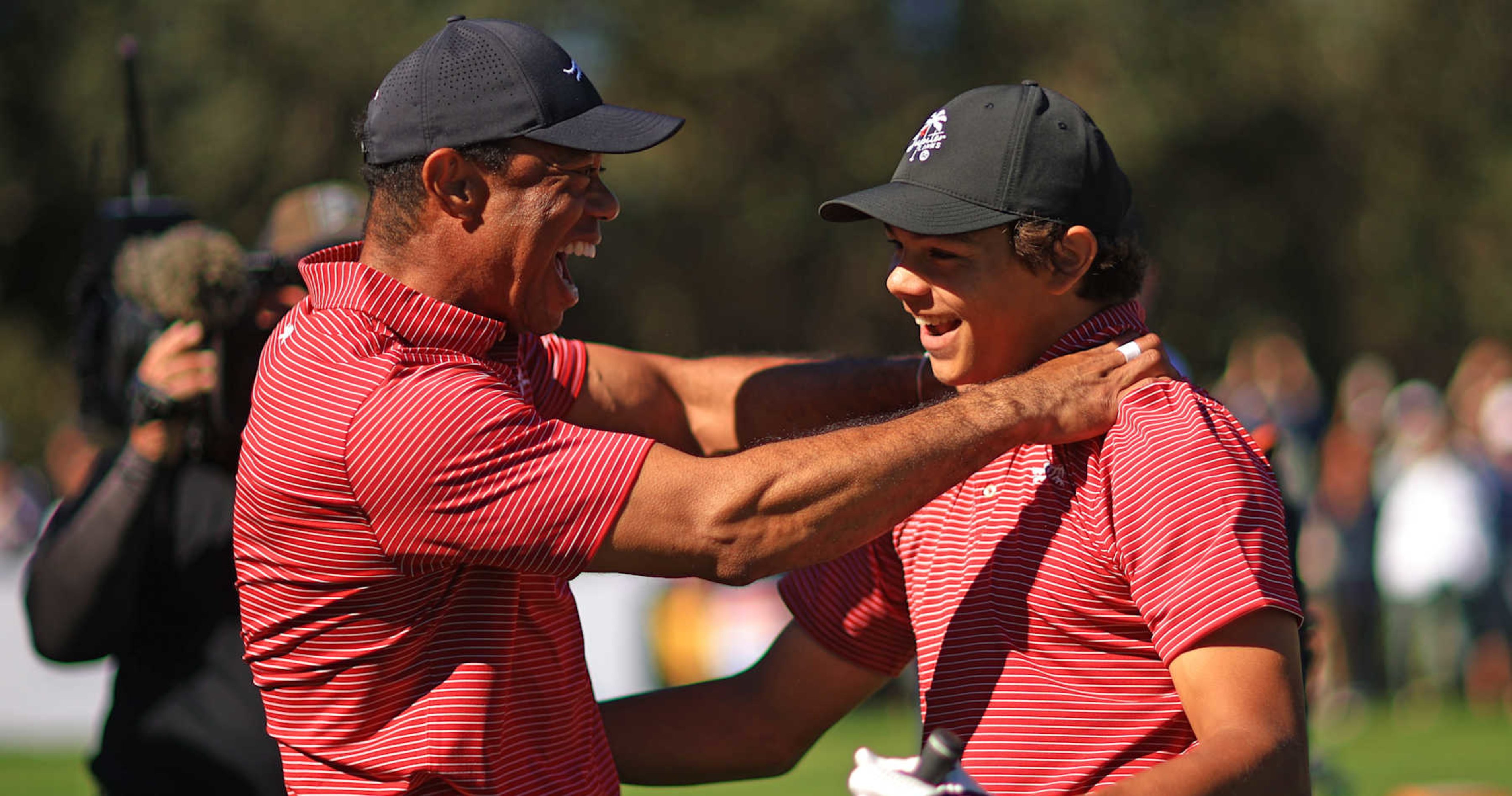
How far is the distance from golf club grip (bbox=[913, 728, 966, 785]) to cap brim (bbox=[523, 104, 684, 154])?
49.8 inches

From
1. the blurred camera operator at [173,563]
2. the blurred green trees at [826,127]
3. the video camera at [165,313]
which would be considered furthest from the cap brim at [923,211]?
the blurred green trees at [826,127]

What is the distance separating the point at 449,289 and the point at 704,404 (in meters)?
1.08

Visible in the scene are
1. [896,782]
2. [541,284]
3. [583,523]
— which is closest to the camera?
[896,782]

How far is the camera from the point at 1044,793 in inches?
117

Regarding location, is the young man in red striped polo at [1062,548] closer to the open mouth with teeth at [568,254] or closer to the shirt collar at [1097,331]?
the shirt collar at [1097,331]

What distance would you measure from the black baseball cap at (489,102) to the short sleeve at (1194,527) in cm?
109

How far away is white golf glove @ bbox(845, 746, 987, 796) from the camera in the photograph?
2434 millimetres

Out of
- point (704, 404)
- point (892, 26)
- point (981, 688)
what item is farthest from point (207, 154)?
point (981, 688)

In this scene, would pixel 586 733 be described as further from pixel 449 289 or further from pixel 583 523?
pixel 449 289

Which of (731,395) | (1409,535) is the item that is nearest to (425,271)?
(731,395)

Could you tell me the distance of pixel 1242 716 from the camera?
2.57 metres

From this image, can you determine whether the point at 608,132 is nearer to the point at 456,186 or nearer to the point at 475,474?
the point at 456,186

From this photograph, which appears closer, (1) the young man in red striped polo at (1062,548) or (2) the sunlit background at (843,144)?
(1) the young man in red striped polo at (1062,548)

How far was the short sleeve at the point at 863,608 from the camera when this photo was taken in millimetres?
3533
